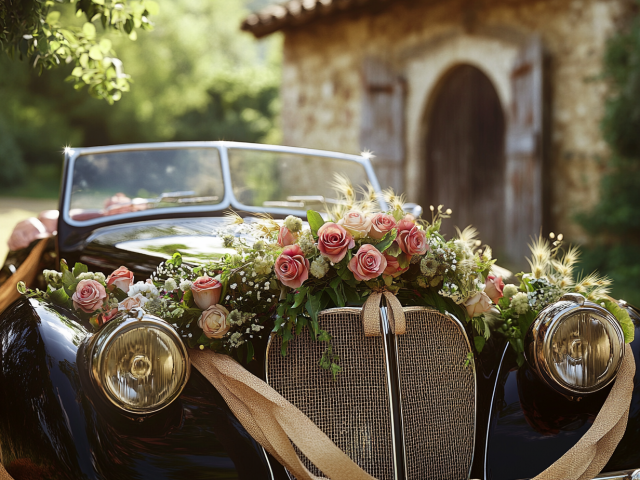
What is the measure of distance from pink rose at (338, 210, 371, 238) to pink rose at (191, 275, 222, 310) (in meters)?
0.44

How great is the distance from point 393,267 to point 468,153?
252 inches

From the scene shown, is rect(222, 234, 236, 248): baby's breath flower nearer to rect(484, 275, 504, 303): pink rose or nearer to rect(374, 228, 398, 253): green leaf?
rect(374, 228, 398, 253): green leaf

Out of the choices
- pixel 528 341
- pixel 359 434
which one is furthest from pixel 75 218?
pixel 528 341

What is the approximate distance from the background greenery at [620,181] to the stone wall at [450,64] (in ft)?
0.66

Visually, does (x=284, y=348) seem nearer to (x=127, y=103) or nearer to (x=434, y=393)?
(x=434, y=393)

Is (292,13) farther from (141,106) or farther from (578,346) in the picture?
(141,106)

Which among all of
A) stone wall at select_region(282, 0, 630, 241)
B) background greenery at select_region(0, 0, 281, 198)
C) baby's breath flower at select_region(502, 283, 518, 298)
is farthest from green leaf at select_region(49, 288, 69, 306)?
background greenery at select_region(0, 0, 281, 198)

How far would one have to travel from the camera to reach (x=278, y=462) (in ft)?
6.03

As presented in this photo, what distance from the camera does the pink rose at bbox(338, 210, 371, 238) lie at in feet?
6.51

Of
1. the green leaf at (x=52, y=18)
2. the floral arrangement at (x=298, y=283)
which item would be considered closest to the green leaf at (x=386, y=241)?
the floral arrangement at (x=298, y=283)

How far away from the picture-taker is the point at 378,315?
1.92 metres

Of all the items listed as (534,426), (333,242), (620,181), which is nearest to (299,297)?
(333,242)

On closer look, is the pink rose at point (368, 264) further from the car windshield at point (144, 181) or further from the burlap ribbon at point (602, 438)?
the car windshield at point (144, 181)

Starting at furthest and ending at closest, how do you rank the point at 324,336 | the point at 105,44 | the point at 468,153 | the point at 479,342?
the point at 468,153 < the point at 105,44 < the point at 479,342 < the point at 324,336
